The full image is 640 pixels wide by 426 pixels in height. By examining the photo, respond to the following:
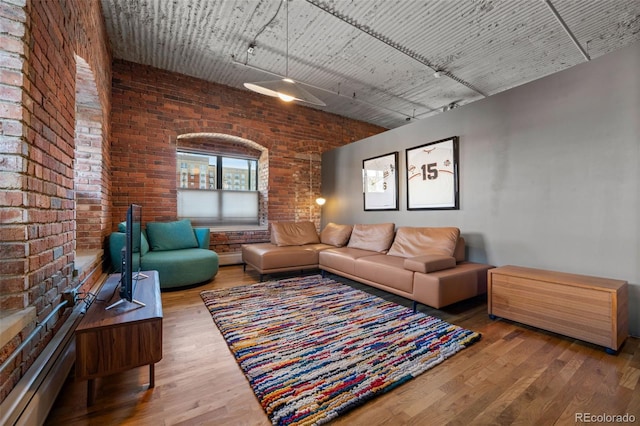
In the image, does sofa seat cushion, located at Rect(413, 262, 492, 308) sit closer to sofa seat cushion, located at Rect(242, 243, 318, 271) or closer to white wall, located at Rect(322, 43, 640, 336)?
white wall, located at Rect(322, 43, 640, 336)

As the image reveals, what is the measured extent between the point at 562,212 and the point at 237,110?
507 centimetres

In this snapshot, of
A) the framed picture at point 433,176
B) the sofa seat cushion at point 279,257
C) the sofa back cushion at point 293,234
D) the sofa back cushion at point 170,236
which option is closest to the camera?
the framed picture at point 433,176

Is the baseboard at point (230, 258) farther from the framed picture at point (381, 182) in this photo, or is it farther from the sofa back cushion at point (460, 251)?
the sofa back cushion at point (460, 251)

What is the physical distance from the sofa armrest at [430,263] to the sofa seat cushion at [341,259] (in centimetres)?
89

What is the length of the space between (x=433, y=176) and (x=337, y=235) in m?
1.88

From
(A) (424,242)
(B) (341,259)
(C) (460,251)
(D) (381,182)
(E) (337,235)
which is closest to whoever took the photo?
(C) (460,251)

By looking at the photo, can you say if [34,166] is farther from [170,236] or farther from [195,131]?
[195,131]

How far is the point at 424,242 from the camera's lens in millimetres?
3383

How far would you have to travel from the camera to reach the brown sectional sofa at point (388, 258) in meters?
2.63

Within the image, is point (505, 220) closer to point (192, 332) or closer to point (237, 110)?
point (192, 332)

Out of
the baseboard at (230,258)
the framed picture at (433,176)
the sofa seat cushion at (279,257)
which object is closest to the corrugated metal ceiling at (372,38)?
the framed picture at (433,176)

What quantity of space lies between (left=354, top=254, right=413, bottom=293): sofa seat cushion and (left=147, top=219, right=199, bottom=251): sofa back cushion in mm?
2706

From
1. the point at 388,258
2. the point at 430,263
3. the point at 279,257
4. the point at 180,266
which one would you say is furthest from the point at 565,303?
the point at 180,266

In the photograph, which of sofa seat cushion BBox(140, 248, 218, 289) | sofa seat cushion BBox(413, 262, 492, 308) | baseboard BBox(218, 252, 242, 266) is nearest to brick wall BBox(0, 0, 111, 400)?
sofa seat cushion BBox(140, 248, 218, 289)
